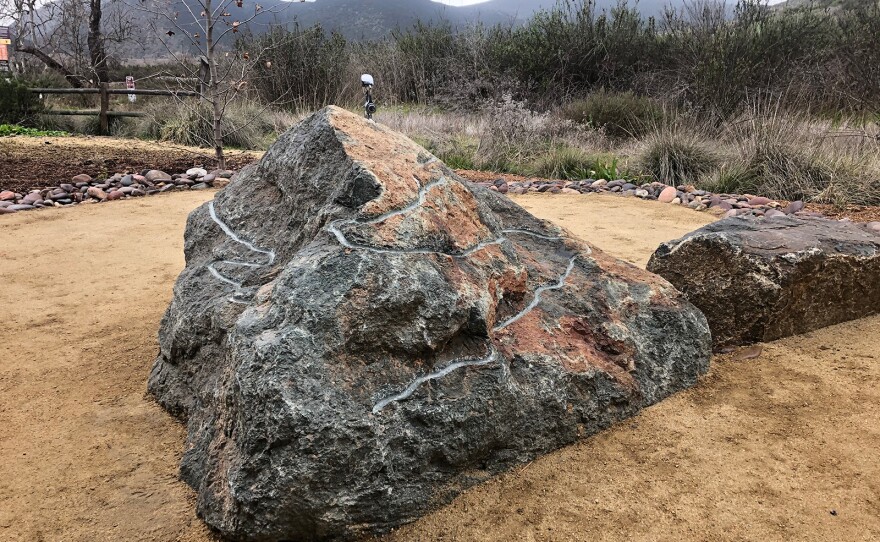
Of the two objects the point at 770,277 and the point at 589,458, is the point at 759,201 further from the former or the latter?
→ the point at 589,458

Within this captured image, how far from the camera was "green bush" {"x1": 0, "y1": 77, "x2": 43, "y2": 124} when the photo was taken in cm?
1161

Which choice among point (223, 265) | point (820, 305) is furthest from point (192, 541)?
point (820, 305)

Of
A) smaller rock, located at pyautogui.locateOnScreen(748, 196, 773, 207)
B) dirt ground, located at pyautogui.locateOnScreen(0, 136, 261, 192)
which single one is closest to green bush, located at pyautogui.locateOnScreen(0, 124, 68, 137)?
dirt ground, located at pyautogui.locateOnScreen(0, 136, 261, 192)

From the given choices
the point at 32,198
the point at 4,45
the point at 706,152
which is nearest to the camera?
Answer: the point at 32,198

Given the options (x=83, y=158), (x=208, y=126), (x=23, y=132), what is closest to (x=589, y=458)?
(x=83, y=158)

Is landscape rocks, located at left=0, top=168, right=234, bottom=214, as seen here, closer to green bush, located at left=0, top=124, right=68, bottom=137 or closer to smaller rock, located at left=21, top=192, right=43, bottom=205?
smaller rock, located at left=21, top=192, right=43, bottom=205

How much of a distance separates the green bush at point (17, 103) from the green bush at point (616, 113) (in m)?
9.57

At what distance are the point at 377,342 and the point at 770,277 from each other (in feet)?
6.13

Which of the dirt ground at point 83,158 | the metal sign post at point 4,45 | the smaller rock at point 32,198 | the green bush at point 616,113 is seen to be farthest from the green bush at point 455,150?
the metal sign post at point 4,45

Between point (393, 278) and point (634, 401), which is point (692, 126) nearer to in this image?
point (634, 401)

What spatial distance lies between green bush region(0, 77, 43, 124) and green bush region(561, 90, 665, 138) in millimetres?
9569

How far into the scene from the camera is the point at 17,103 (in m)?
11.7

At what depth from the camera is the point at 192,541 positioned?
1729mm

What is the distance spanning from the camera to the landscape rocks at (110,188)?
6.30 metres
